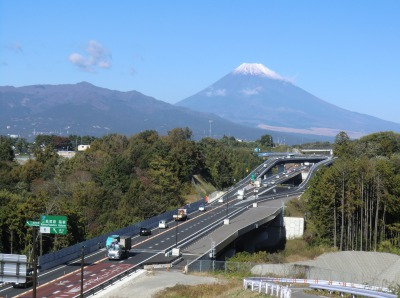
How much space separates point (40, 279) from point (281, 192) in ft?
249

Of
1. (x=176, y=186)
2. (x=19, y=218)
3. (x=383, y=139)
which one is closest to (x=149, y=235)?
(x=19, y=218)

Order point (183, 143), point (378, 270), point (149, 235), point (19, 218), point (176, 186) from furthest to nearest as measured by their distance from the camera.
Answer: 1. point (183, 143)
2. point (176, 186)
3. point (149, 235)
4. point (19, 218)
5. point (378, 270)

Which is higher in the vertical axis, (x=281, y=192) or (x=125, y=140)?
(x=125, y=140)

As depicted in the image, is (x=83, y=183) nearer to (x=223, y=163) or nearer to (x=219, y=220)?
(x=219, y=220)

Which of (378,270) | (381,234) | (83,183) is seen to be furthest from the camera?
(83,183)

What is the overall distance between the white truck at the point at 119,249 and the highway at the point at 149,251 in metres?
0.54

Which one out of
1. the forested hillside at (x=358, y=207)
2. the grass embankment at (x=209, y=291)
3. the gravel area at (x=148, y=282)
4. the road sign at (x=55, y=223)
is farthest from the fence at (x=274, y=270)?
the forested hillside at (x=358, y=207)

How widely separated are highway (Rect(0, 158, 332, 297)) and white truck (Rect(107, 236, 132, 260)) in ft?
1.78

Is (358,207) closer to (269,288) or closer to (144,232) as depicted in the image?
(144,232)

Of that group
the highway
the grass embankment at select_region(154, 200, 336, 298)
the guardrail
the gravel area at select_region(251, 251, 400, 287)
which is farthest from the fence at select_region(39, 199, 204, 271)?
the gravel area at select_region(251, 251, 400, 287)

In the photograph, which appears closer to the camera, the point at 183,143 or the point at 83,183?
the point at 83,183

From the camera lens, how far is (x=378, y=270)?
58531 millimetres

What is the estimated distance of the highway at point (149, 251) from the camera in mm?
44000

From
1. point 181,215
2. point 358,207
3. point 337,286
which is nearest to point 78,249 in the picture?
point 181,215
